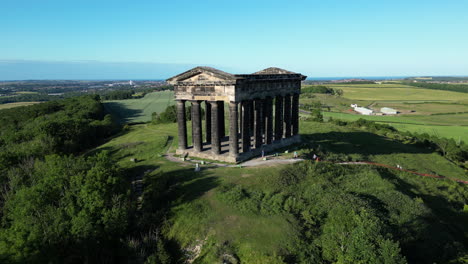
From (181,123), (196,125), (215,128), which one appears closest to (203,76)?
(215,128)

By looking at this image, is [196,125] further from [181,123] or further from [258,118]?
[258,118]

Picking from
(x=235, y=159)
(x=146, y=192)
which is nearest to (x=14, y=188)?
(x=146, y=192)

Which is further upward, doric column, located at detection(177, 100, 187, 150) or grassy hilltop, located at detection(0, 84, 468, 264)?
doric column, located at detection(177, 100, 187, 150)

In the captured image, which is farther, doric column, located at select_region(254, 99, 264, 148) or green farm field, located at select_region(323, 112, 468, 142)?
green farm field, located at select_region(323, 112, 468, 142)

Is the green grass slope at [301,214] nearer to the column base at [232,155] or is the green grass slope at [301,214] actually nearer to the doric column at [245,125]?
the column base at [232,155]

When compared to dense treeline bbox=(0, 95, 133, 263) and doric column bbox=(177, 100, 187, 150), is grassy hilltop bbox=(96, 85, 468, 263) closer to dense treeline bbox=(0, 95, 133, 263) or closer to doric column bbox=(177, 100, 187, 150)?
dense treeline bbox=(0, 95, 133, 263)

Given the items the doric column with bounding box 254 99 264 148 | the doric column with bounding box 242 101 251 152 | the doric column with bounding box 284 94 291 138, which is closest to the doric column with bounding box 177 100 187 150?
the doric column with bounding box 242 101 251 152

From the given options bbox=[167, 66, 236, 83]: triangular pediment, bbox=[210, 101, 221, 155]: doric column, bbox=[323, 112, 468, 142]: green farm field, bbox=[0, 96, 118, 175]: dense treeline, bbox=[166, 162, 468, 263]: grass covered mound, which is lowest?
bbox=[323, 112, 468, 142]: green farm field

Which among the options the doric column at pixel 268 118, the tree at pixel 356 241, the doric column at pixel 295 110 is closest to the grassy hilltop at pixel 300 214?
the tree at pixel 356 241
